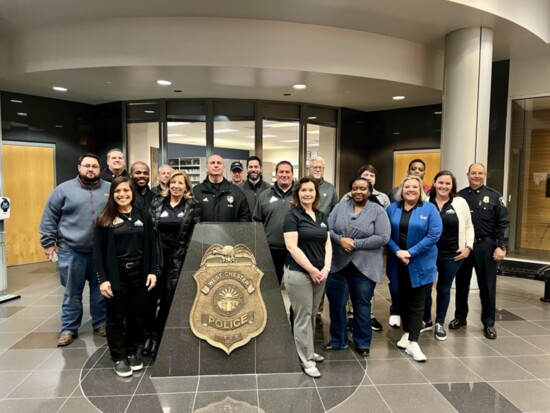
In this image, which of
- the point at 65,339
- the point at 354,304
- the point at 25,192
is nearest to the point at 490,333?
the point at 354,304

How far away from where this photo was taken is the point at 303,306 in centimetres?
287

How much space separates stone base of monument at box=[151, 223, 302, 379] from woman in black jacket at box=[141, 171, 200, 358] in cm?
20

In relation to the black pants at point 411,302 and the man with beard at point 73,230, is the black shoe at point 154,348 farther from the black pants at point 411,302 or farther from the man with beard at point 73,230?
the black pants at point 411,302

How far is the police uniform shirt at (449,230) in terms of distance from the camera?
137 inches

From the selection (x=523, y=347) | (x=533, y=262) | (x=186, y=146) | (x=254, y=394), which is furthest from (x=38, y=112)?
(x=533, y=262)

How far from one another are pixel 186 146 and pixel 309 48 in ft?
10.4

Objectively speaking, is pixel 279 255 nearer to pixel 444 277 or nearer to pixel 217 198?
pixel 217 198

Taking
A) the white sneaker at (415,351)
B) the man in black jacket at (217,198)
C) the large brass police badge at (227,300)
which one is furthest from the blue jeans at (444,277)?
the man in black jacket at (217,198)

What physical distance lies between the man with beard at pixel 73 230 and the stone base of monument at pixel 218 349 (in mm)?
1229

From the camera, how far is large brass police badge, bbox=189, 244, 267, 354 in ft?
9.31

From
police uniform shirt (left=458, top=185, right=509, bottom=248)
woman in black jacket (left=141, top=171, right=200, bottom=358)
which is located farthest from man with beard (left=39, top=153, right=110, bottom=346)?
police uniform shirt (left=458, top=185, right=509, bottom=248)

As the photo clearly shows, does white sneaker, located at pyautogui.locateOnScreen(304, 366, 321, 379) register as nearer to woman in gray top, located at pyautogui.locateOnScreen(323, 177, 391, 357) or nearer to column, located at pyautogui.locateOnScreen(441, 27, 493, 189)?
woman in gray top, located at pyautogui.locateOnScreen(323, 177, 391, 357)

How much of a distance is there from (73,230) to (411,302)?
10.1 ft

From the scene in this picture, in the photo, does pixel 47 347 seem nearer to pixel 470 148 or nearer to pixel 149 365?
pixel 149 365
